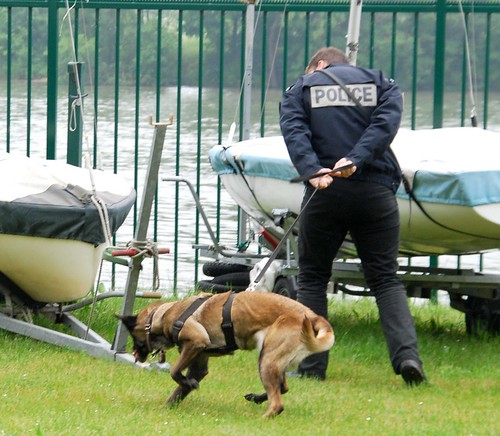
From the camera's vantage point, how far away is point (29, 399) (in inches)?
233

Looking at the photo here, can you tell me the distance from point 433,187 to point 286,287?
123cm

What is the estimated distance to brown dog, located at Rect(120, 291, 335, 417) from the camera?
557 centimetres

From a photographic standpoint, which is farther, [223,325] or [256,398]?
[256,398]

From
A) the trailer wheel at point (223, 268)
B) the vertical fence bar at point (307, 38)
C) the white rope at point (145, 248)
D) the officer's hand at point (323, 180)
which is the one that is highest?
the vertical fence bar at point (307, 38)

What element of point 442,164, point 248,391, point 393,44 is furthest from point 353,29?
point 248,391

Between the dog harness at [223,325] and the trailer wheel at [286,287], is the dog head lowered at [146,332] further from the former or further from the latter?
the trailer wheel at [286,287]

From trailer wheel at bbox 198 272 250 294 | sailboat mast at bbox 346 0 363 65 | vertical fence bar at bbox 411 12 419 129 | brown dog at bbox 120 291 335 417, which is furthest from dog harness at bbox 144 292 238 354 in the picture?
vertical fence bar at bbox 411 12 419 129

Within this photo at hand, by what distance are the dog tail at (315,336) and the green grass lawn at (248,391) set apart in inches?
12.9

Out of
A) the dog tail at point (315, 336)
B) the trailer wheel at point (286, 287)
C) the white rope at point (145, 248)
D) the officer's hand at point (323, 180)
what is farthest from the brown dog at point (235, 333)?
the trailer wheel at point (286, 287)

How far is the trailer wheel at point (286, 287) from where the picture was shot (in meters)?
7.43

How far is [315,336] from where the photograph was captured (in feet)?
18.4

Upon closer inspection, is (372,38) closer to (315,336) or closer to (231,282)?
(231,282)

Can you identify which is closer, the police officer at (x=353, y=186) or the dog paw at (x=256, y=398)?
the dog paw at (x=256, y=398)

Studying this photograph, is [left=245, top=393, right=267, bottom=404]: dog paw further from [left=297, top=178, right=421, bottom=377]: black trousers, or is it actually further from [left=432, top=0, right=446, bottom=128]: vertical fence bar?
[left=432, top=0, right=446, bottom=128]: vertical fence bar
